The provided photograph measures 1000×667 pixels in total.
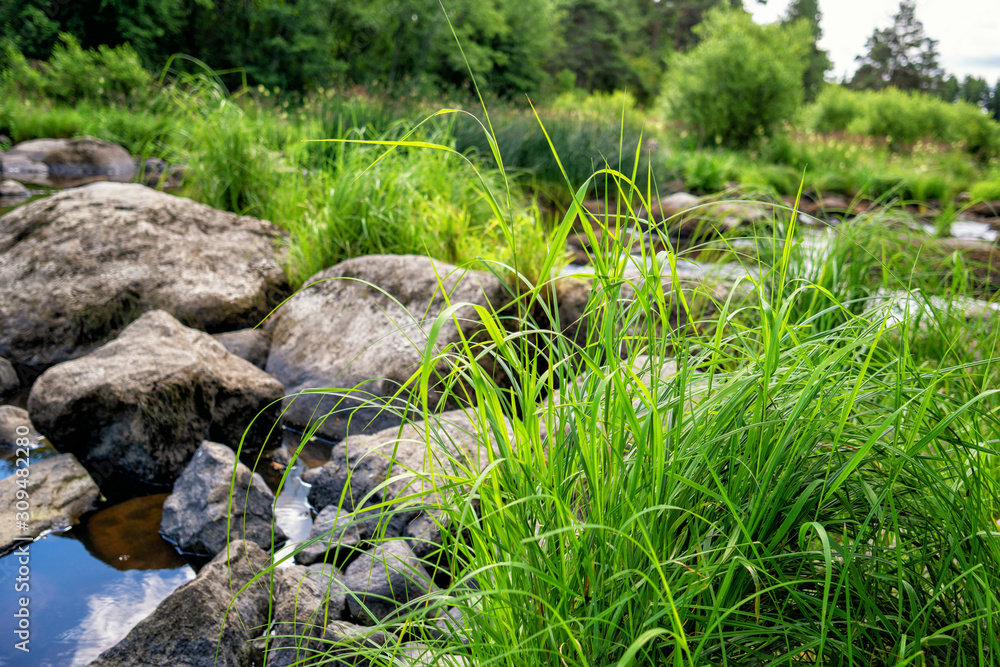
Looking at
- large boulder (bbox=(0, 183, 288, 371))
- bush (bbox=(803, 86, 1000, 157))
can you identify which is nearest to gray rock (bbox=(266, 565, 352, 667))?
large boulder (bbox=(0, 183, 288, 371))

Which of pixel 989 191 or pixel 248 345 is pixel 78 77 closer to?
pixel 248 345

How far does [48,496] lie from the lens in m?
2.18

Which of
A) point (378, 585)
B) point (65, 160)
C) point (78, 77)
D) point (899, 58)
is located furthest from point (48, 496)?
point (899, 58)

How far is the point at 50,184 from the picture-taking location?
7.96 meters

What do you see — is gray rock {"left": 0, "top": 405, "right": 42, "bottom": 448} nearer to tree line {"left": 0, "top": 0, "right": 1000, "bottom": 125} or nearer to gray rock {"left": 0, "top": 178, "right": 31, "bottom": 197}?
gray rock {"left": 0, "top": 178, "right": 31, "bottom": 197}

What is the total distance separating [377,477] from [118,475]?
1.15 m

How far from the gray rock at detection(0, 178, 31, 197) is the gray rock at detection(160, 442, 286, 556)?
713cm

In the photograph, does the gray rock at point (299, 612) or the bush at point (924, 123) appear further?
the bush at point (924, 123)

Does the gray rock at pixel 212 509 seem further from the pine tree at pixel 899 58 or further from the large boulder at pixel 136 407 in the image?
the pine tree at pixel 899 58

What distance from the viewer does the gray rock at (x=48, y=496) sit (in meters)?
2.07

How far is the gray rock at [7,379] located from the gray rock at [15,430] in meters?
0.46

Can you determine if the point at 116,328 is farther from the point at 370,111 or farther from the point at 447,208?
the point at 370,111

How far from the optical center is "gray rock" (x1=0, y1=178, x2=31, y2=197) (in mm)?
7143

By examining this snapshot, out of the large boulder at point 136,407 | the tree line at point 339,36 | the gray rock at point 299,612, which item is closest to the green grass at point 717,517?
the gray rock at point 299,612
